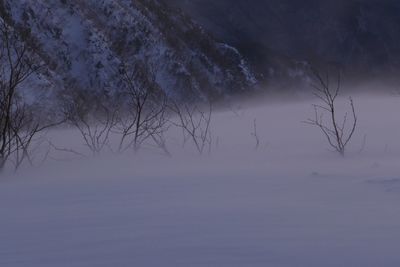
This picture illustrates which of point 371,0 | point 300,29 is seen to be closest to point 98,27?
point 300,29

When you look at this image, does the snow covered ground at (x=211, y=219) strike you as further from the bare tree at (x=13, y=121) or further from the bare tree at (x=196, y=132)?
the bare tree at (x=196, y=132)

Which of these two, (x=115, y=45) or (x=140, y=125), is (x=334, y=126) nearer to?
(x=140, y=125)

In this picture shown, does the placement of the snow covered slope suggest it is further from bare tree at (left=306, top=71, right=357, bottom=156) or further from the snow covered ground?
the snow covered ground

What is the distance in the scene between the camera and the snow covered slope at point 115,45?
18.7 metres

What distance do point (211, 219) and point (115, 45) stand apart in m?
20.0

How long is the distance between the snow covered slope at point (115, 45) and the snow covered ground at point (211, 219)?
13.9m

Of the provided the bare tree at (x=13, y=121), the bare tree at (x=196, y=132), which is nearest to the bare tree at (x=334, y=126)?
the bare tree at (x=196, y=132)

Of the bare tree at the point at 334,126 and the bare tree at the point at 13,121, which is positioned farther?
the bare tree at the point at 334,126

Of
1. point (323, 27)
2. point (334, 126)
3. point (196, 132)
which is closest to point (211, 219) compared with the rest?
point (334, 126)

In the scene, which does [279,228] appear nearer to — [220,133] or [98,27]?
[220,133]

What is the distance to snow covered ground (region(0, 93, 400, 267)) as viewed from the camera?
1679 mm

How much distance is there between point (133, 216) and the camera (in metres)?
2.15

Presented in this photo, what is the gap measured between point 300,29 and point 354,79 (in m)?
5.01

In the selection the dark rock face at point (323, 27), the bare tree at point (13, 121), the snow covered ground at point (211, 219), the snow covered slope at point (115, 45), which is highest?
the dark rock face at point (323, 27)
